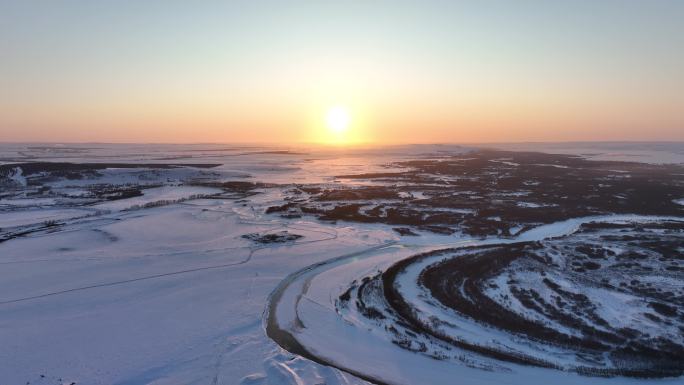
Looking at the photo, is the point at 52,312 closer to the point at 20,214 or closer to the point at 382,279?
the point at 382,279

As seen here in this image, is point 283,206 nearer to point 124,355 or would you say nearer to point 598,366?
point 124,355

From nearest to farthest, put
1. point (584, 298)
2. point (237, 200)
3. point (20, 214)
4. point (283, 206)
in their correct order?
point (584, 298) → point (20, 214) → point (283, 206) → point (237, 200)

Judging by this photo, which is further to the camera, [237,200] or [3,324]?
[237,200]

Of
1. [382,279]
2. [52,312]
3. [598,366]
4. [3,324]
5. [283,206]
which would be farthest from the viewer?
[283,206]

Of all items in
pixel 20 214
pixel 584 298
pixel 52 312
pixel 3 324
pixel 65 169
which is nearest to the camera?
pixel 3 324

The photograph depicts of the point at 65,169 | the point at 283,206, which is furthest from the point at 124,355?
the point at 65,169

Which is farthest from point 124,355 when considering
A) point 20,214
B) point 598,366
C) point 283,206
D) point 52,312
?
point 20,214
